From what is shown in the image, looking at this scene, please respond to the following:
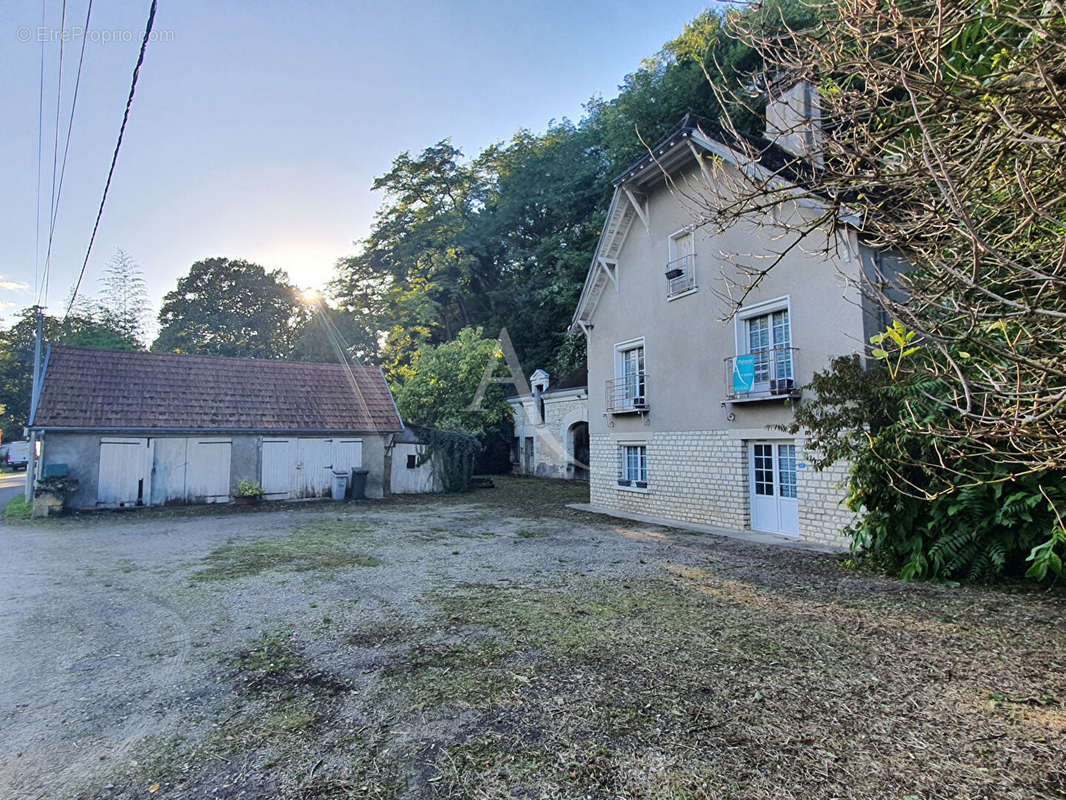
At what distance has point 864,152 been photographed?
116 inches

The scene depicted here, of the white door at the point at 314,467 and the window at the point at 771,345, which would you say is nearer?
the window at the point at 771,345

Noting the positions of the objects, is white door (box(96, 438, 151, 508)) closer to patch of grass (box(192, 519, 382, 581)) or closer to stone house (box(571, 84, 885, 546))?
patch of grass (box(192, 519, 382, 581))

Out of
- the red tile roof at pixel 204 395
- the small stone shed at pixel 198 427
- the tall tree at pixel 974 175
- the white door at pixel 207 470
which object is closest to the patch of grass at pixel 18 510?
the small stone shed at pixel 198 427

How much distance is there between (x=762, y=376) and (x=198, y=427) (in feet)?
47.0

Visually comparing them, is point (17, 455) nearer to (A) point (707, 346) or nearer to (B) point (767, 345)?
(A) point (707, 346)

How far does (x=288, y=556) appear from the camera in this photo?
8.60 metres

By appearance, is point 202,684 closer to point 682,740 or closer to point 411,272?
point 682,740

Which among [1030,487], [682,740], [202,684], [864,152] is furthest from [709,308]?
[202,684]

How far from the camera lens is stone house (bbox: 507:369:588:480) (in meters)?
22.5

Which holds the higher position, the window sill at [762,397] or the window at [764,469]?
the window sill at [762,397]

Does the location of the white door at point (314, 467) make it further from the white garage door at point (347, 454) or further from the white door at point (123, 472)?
the white door at point (123, 472)

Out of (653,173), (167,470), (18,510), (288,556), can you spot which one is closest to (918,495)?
(653,173)

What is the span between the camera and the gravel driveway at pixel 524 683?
9.33 ft

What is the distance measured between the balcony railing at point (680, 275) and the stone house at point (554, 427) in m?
9.81
